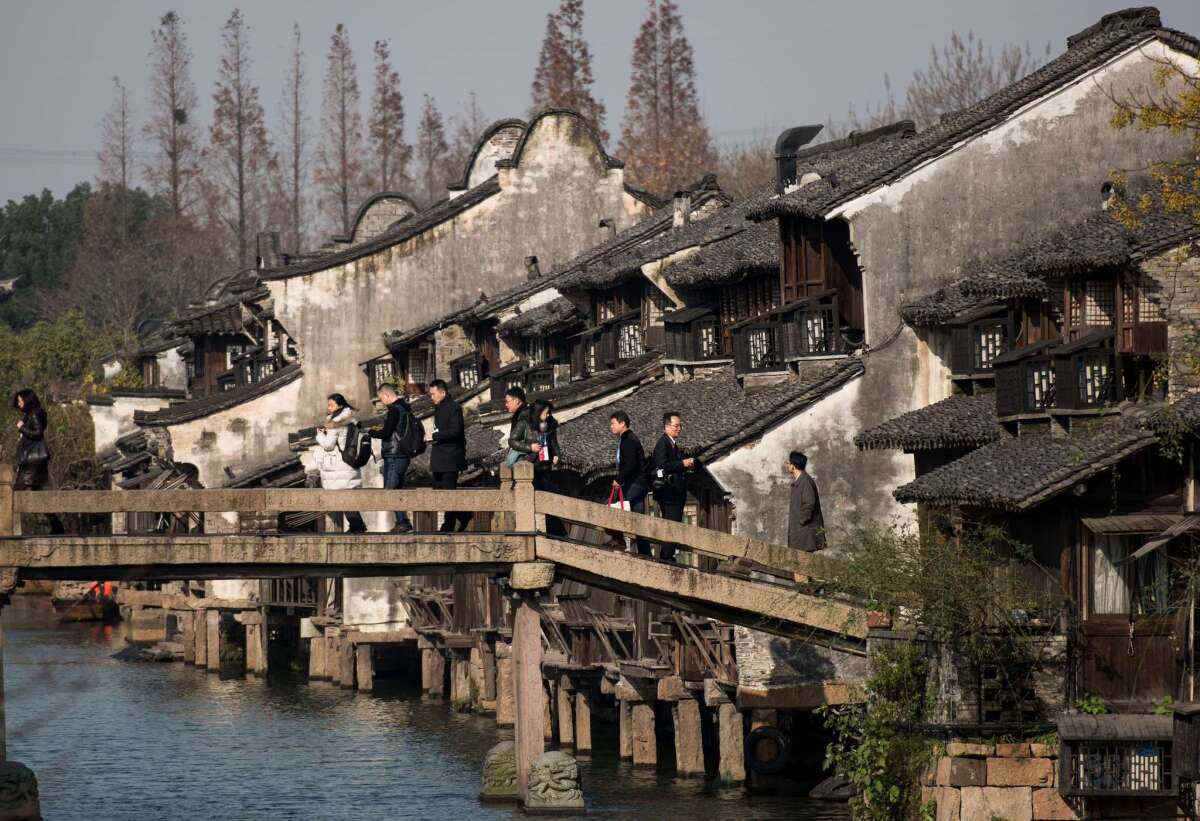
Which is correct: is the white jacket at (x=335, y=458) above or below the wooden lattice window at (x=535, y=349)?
below

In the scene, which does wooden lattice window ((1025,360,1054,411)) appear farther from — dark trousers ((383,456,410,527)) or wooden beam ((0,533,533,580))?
dark trousers ((383,456,410,527))

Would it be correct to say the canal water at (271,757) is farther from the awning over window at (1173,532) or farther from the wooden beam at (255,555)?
the awning over window at (1173,532)

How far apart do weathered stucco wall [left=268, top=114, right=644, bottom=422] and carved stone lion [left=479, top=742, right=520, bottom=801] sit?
2790 centimetres

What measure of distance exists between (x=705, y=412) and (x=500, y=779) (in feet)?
27.7

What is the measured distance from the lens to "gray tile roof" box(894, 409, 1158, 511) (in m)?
28.9

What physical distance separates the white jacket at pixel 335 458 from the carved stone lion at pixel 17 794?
5.87m

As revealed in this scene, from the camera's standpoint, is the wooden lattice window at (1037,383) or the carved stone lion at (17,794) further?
the wooden lattice window at (1037,383)

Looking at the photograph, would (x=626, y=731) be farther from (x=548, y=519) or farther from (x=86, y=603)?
(x=86, y=603)

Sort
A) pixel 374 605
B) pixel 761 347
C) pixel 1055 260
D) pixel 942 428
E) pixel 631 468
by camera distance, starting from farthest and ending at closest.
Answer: pixel 374 605, pixel 761 347, pixel 942 428, pixel 631 468, pixel 1055 260

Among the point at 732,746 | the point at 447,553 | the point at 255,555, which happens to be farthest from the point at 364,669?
the point at 255,555

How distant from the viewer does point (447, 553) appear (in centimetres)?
3153

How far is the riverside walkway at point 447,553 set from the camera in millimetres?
30281

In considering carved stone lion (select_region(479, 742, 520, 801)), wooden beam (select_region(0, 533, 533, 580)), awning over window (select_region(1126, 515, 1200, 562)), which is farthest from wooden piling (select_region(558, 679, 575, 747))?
awning over window (select_region(1126, 515, 1200, 562))

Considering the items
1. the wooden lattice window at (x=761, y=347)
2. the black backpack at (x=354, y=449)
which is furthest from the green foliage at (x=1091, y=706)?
the wooden lattice window at (x=761, y=347)
